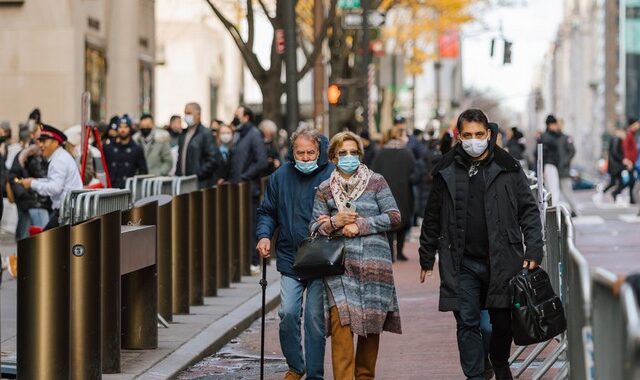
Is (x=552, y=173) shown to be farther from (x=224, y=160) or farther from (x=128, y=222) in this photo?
(x=128, y=222)

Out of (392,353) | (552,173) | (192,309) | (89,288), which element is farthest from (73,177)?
(552,173)

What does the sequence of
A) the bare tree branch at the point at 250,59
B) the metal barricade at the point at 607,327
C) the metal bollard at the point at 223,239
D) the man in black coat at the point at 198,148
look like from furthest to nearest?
the bare tree branch at the point at 250,59 → the man in black coat at the point at 198,148 → the metal bollard at the point at 223,239 → the metal barricade at the point at 607,327

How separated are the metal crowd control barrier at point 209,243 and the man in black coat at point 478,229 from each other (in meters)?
6.87

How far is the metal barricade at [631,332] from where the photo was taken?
17.0 ft

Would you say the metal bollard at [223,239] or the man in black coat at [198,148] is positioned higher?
the man in black coat at [198,148]

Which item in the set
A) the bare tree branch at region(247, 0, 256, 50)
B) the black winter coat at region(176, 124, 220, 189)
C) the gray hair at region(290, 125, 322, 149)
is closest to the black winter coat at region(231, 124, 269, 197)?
the black winter coat at region(176, 124, 220, 189)

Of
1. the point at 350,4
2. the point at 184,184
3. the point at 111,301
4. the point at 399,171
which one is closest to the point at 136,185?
the point at 184,184

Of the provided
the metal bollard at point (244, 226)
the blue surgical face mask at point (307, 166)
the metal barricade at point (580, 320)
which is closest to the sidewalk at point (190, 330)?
the metal bollard at point (244, 226)

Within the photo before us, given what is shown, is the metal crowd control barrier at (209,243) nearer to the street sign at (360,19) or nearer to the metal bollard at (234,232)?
the metal bollard at (234,232)

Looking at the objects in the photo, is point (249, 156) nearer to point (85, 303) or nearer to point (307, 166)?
point (307, 166)

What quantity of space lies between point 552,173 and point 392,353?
683 inches

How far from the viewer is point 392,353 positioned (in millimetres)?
13375

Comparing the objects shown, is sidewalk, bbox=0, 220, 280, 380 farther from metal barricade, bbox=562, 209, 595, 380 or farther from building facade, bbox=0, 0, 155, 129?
building facade, bbox=0, 0, 155, 129

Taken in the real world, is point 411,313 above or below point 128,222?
below
